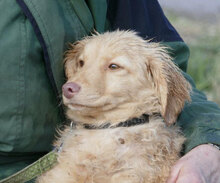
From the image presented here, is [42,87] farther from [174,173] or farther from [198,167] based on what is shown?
[198,167]

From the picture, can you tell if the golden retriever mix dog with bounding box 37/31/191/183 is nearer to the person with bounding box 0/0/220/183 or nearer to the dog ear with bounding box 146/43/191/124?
the dog ear with bounding box 146/43/191/124

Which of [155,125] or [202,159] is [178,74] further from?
[202,159]

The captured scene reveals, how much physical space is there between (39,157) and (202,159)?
1.09m

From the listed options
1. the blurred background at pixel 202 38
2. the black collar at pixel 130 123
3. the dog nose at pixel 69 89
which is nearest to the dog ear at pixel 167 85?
the black collar at pixel 130 123

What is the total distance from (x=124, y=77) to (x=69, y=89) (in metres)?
0.43

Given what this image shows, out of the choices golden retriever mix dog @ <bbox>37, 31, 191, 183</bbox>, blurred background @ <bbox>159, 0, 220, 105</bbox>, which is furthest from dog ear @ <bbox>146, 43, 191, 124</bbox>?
blurred background @ <bbox>159, 0, 220, 105</bbox>

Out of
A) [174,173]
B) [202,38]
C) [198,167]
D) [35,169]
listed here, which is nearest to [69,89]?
[35,169]

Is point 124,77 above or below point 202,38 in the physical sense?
above

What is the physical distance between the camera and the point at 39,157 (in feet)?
10.5

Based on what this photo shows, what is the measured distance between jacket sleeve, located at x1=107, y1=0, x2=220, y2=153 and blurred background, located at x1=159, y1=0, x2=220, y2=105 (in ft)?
10.0

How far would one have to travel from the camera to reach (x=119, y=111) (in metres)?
3.11

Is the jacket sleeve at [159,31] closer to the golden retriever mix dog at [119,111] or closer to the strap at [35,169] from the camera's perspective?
the golden retriever mix dog at [119,111]

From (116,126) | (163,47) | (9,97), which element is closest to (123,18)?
(163,47)

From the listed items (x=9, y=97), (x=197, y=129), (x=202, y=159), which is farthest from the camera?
(x=197, y=129)
